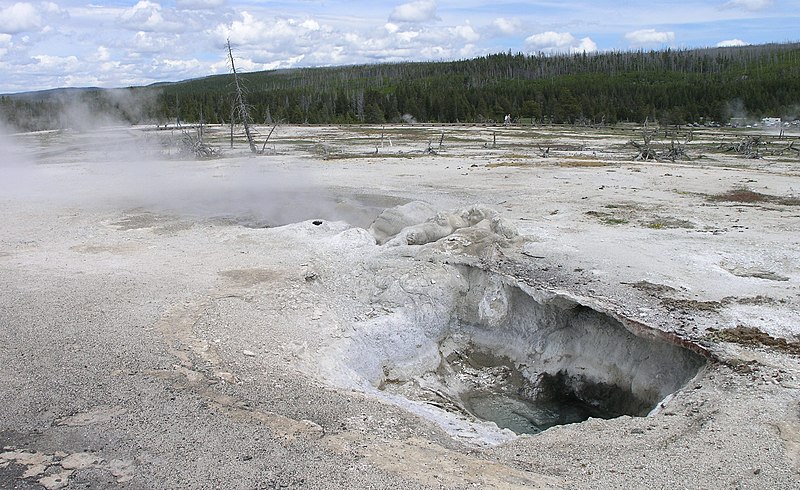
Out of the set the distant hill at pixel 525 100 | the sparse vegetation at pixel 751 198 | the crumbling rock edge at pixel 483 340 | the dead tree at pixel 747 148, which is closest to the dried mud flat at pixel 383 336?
the crumbling rock edge at pixel 483 340

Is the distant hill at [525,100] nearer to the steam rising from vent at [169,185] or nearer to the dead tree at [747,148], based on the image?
the steam rising from vent at [169,185]

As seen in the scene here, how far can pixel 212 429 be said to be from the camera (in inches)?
178

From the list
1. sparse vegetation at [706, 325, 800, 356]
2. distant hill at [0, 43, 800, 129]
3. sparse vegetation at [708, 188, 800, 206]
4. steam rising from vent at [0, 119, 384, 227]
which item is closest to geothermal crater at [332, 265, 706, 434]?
sparse vegetation at [706, 325, 800, 356]

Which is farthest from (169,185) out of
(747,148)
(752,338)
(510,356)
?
(747,148)

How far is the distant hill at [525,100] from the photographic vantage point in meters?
39.6

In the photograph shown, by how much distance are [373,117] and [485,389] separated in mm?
56574

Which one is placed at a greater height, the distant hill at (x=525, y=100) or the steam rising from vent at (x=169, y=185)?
the distant hill at (x=525, y=100)

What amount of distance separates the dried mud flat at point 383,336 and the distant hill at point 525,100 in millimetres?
26228

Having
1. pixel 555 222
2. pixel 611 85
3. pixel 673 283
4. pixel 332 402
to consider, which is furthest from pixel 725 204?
pixel 611 85

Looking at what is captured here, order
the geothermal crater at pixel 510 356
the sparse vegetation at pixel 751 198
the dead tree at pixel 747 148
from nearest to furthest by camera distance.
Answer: the geothermal crater at pixel 510 356 < the sparse vegetation at pixel 751 198 < the dead tree at pixel 747 148

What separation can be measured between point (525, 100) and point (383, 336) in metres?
60.0

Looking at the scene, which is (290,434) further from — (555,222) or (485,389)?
(555,222)

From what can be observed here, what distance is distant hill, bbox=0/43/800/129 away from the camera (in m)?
39.6

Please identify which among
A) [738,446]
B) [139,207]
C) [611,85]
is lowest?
[738,446]
